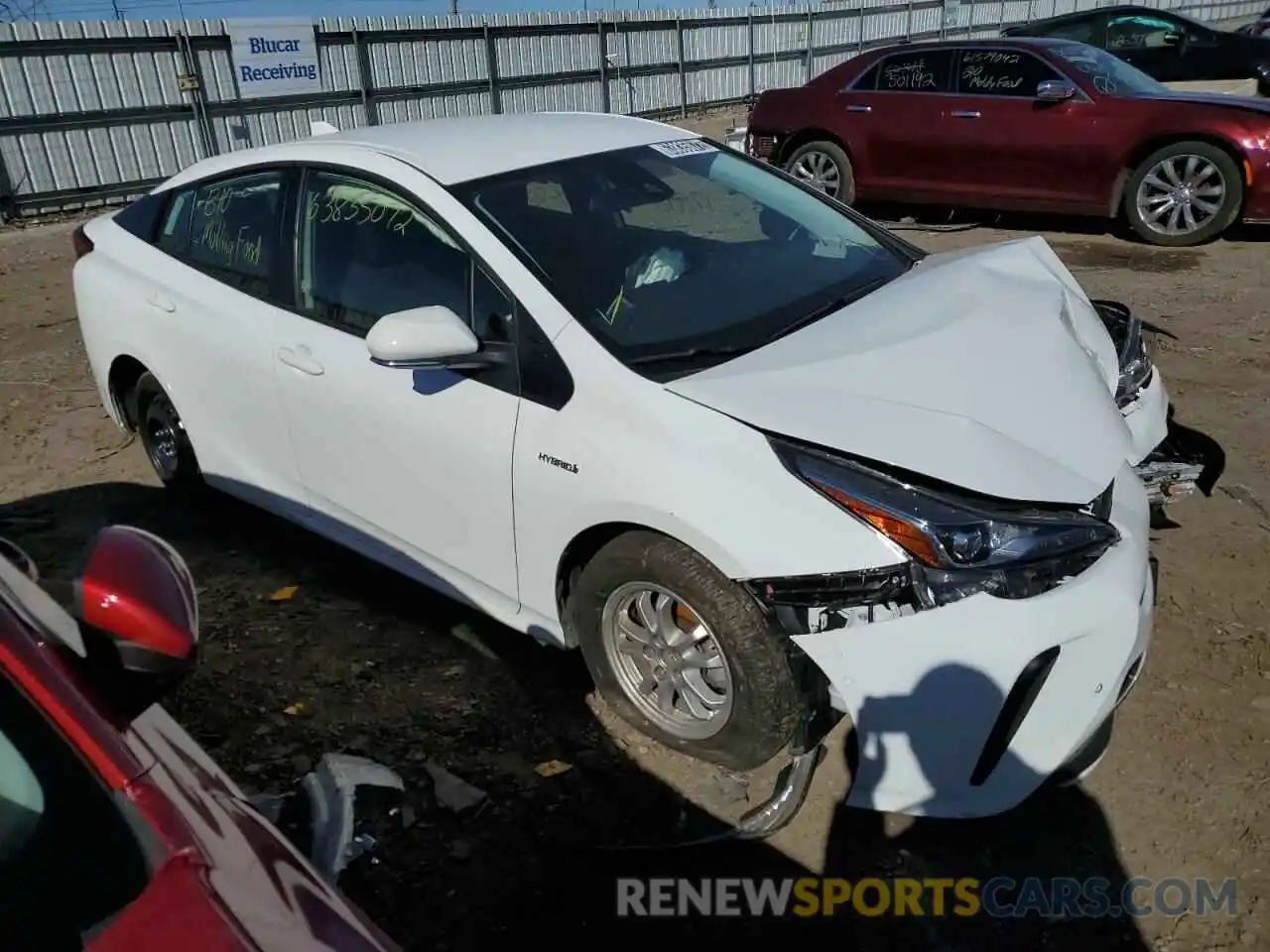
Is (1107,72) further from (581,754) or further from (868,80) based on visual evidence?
(581,754)

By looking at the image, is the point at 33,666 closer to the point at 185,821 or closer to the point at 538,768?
the point at 185,821

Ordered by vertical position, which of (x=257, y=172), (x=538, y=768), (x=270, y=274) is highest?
(x=257, y=172)

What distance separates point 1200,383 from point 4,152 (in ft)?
39.7

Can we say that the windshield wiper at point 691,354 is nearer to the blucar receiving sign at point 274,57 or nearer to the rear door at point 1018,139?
the rear door at point 1018,139

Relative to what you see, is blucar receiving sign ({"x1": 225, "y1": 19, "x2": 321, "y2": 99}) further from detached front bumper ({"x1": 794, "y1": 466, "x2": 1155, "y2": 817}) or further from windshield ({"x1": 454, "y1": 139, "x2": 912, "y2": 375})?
detached front bumper ({"x1": 794, "y1": 466, "x2": 1155, "y2": 817})

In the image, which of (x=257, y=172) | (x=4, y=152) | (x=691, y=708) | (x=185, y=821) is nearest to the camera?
(x=185, y=821)

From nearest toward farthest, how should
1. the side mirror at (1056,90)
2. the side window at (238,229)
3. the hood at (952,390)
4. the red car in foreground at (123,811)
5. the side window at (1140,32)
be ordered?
the red car in foreground at (123,811) → the hood at (952,390) → the side window at (238,229) → the side mirror at (1056,90) → the side window at (1140,32)

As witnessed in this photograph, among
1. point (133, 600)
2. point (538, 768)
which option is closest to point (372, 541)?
point (538, 768)

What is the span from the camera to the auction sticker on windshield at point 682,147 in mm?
3539

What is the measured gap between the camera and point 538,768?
2.82 m

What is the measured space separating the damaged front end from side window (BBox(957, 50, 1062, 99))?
5474 millimetres

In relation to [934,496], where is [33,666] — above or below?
above
